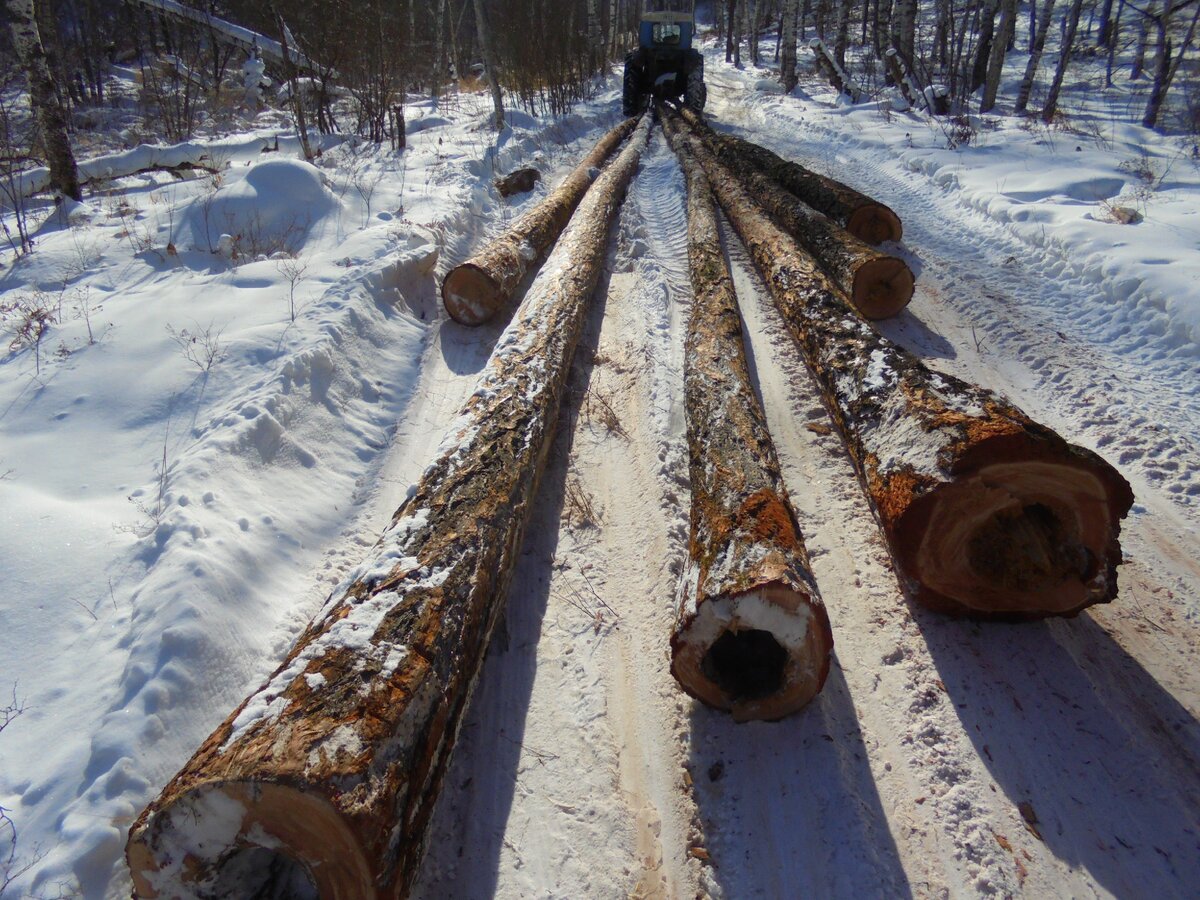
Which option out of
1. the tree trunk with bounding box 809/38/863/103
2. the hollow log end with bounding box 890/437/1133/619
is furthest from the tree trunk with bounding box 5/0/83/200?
the tree trunk with bounding box 809/38/863/103

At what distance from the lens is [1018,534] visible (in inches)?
100

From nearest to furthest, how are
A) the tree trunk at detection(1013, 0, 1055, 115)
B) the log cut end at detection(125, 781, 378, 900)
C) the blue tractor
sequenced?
the log cut end at detection(125, 781, 378, 900) < the tree trunk at detection(1013, 0, 1055, 115) < the blue tractor

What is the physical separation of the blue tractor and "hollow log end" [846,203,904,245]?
10.8 m

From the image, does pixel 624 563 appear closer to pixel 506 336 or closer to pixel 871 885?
pixel 871 885

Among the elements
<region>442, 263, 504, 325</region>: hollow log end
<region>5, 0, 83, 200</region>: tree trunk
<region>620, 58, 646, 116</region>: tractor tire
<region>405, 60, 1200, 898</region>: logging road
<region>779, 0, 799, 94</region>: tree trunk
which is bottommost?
<region>405, 60, 1200, 898</region>: logging road

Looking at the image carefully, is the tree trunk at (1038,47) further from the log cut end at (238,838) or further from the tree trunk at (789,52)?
the log cut end at (238,838)

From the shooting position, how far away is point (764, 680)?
245cm

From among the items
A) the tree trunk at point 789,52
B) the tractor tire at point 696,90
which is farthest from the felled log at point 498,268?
the tree trunk at point 789,52

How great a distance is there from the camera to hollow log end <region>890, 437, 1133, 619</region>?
2348mm

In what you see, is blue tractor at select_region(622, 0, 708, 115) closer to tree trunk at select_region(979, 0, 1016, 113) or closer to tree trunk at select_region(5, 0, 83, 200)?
tree trunk at select_region(979, 0, 1016, 113)

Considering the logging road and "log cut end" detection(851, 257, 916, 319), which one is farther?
"log cut end" detection(851, 257, 916, 319)

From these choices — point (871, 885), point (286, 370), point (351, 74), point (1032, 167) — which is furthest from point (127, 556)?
point (351, 74)

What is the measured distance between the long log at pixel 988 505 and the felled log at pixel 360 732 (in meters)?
1.82

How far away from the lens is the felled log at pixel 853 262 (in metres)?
4.91
